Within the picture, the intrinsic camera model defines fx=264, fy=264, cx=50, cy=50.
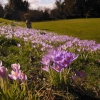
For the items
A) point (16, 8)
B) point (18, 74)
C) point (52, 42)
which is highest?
point (18, 74)

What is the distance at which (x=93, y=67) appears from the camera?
18.9 ft

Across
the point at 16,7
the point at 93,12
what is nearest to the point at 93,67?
the point at 93,12

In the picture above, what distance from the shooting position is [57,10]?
84.4m

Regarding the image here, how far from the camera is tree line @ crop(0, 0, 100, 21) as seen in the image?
2923 inches

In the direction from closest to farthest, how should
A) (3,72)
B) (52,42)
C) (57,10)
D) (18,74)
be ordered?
1. (3,72)
2. (18,74)
3. (52,42)
4. (57,10)

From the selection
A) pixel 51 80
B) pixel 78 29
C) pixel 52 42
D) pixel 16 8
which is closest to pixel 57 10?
pixel 16 8

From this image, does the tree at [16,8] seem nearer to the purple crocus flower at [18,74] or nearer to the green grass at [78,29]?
the green grass at [78,29]

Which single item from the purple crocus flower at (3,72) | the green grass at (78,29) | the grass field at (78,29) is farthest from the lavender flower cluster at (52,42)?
the green grass at (78,29)

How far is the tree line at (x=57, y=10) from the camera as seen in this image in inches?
2923

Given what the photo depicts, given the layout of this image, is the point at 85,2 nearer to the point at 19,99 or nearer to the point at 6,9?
the point at 6,9

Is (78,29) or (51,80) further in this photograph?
(78,29)

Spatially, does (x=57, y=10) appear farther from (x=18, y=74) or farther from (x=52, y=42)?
(x=18, y=74)

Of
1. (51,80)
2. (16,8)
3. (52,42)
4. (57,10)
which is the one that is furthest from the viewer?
(57,10)

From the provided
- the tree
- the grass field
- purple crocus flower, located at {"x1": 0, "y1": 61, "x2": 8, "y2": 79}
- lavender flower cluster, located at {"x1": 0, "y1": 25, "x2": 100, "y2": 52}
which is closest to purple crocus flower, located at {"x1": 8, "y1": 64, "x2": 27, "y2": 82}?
purple crocus flower, located at {"x1": 0, "y1": 61, "x2": 8, "y2": 79}
